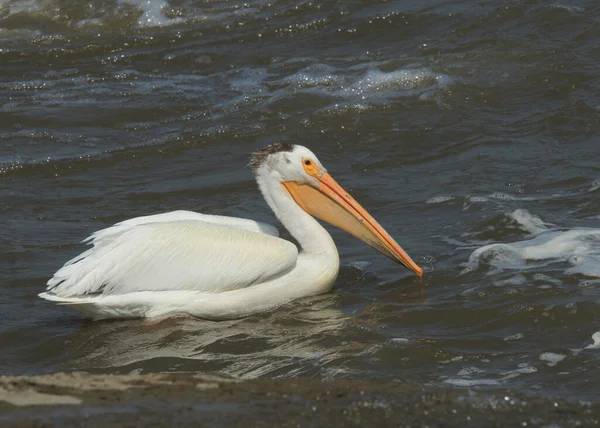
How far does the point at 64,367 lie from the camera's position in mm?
4930

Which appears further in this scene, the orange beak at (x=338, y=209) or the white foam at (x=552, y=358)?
the orange beak at (x=338, y=209)

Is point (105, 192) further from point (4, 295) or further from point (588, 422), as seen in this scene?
point (588, 422)

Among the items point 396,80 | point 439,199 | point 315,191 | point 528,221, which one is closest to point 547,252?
point 528,221

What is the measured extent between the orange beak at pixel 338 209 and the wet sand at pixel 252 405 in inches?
80.8

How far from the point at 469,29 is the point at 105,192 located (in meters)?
4.20

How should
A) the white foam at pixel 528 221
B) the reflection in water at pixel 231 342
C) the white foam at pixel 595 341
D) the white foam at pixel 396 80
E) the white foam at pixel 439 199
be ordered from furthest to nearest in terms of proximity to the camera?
1. the white foam at pixel 396 80
2. the white foam at pixel 439 199
3. the white foam at pixel 528 221
4. the reflection in water at pixel 231 342
5. the white foam at pixel 595 341

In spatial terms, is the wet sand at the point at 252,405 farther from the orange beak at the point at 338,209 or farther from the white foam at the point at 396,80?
the white foam at the point at 396,80

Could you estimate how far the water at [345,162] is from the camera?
16.3 feet

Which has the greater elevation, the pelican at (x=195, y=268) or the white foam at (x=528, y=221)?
the pelican at (x=195, y=268)

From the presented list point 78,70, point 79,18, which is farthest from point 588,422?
point 79,18

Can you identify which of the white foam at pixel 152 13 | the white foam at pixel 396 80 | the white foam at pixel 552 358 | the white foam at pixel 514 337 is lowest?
the white foam at pixel 552 358

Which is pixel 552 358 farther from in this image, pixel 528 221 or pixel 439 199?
pixel 439 199

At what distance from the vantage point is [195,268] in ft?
18.0

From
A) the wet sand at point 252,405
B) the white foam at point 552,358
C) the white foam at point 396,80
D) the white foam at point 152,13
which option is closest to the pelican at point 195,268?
the white foam at point 552,358
